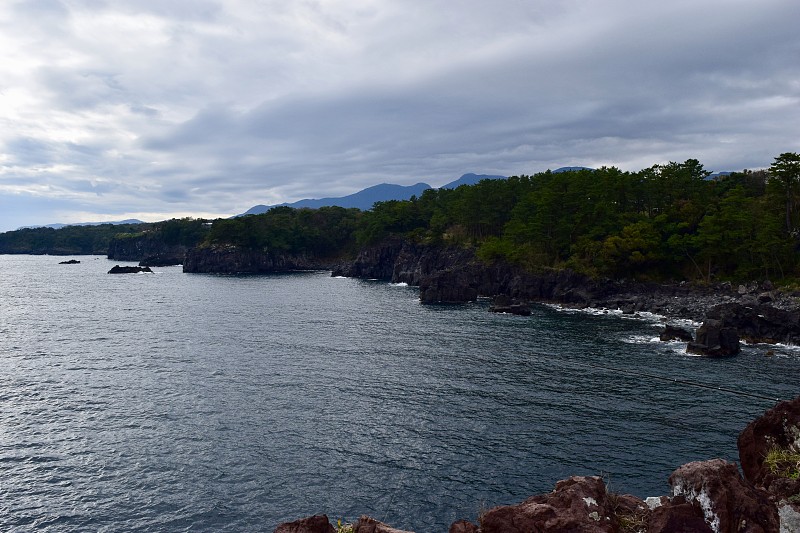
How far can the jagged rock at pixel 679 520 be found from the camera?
14.1 m

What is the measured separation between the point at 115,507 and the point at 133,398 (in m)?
22.1

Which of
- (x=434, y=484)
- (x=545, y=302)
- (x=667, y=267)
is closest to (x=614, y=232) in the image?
(x=667, y=267)

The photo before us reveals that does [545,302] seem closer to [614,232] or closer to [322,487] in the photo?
[614,232]

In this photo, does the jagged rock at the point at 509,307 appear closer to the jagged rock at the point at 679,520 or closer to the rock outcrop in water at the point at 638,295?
the rock outcrop in water at the point at 638,295

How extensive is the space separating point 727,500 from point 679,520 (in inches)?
61.2

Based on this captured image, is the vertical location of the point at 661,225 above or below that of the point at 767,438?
above

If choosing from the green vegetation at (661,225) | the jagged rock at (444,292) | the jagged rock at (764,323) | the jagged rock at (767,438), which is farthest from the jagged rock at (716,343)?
the jagged rock at (444,292)

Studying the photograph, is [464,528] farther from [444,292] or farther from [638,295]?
[444,292]

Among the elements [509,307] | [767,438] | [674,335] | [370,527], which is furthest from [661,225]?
[370,527]

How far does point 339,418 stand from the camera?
45.6 metres

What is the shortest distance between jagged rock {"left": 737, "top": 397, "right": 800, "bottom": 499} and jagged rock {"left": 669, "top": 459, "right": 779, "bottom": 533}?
344 centimetres

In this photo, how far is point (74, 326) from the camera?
91.9 meters

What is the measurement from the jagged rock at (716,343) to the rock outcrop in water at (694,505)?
53215 mm

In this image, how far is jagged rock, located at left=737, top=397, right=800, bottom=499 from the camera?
1800 cm
